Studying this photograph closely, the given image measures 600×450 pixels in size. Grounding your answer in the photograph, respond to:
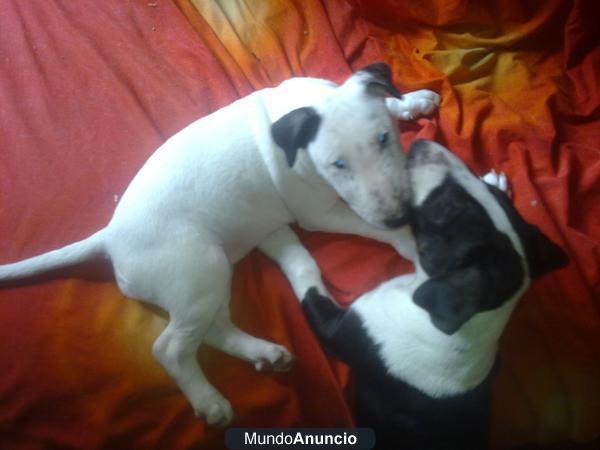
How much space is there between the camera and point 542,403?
1393 mm

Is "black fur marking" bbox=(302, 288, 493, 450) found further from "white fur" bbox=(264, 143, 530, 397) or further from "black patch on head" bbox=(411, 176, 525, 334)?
"black patch on head" bbox=(411, 176, 525, 334)

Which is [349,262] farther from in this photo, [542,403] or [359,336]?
[542,403]

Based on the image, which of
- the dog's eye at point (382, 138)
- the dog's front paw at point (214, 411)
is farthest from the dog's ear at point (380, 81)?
the dog's front paw at point (214, 411)

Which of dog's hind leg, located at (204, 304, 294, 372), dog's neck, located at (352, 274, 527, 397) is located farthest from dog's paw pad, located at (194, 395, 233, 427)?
dog's neck, located at (352, 274, 527, 397)

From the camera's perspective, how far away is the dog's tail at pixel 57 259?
145 cm

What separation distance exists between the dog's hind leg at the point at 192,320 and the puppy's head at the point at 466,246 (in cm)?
50

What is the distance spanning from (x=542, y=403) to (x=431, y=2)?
1.33 meters

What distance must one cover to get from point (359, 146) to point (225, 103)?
61cm

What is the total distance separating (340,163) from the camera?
143 centimetres

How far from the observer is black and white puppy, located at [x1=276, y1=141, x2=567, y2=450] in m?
1.25

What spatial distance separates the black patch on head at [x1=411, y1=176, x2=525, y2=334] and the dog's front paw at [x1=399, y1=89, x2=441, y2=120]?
50 cm

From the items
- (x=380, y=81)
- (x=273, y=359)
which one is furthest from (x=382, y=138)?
(x=273, y=359)

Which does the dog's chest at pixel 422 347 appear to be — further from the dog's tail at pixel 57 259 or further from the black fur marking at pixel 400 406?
the dog's tail at pixel 57 259

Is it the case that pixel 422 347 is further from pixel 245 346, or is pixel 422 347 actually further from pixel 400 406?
pixel 245 346
